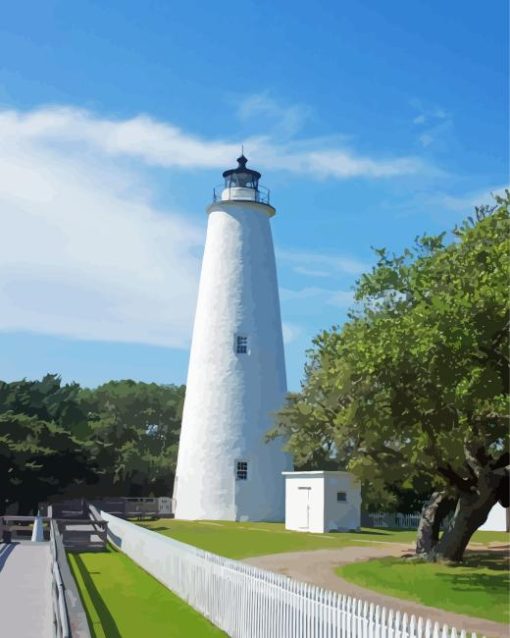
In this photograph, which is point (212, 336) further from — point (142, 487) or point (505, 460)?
point (505, 460)

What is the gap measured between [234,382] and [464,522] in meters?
21.4

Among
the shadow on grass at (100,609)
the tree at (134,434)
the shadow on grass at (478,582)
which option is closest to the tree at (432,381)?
the shadow on grass at (478,582)

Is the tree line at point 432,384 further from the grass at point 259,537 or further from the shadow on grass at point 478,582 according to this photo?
the grass at point 259,537

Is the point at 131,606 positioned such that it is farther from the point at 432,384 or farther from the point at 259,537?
the point at 259,537

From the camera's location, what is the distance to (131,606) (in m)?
15.7

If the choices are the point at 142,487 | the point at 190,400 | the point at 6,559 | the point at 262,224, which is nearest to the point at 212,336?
the point at 190,400

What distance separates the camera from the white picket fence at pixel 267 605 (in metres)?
8.82

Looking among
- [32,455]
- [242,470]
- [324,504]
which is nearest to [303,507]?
[324,504]

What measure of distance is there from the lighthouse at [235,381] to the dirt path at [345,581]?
12.9m

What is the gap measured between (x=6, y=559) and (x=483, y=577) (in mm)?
13005

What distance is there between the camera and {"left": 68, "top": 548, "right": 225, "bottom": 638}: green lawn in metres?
13.4

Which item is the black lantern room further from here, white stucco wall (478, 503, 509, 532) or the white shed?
white stucco wall (478, 503, 509, 532)

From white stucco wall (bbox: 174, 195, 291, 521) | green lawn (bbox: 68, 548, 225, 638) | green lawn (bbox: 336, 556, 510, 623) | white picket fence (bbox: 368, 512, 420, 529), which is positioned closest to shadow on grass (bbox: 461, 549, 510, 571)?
green lawn (bbox: 336, 556, 510, 623)

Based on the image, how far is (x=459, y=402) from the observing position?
18.4 meters
